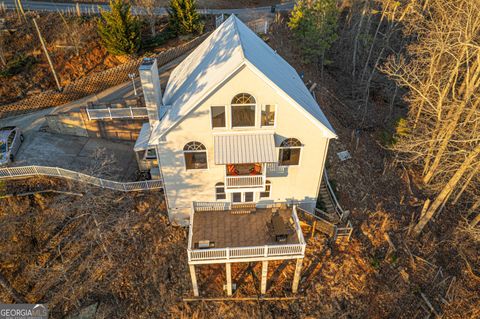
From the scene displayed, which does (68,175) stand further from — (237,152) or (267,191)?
(267,191)

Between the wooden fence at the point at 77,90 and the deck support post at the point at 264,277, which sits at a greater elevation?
the wooden fence at the point at 77,90

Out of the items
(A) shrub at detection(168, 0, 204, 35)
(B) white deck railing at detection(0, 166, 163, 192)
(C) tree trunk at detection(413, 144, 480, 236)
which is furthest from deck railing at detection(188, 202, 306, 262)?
(A) shrub at detection(168, 0, 204, 35)

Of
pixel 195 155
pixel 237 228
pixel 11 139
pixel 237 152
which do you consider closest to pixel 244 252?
pixel 237 228

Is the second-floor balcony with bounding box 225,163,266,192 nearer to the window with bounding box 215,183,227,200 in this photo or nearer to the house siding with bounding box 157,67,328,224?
the house siding with bounding box 157,67,328,224

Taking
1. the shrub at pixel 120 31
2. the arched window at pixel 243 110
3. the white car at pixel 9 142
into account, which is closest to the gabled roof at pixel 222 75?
the arched window at pixel 243 110

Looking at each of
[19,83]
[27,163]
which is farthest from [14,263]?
[19,83]

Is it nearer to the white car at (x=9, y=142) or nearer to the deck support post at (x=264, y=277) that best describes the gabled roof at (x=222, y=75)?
the deck support post at (x=264, y=277)
